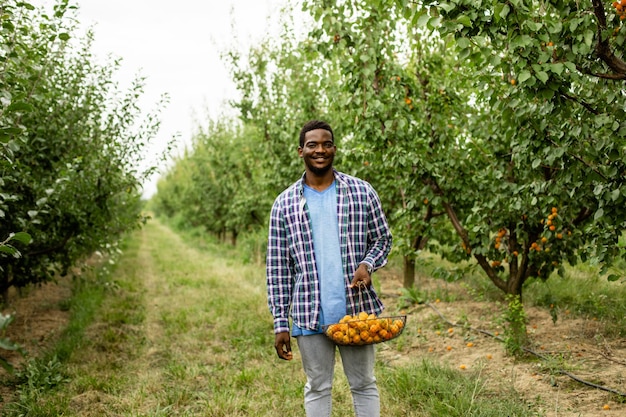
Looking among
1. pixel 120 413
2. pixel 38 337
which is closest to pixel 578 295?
pixel 120 413

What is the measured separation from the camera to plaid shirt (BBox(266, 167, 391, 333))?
2.68 meters

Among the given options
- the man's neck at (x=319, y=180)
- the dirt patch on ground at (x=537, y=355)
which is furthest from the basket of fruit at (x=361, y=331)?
the dirt patch on ground at (x=537, y=355)

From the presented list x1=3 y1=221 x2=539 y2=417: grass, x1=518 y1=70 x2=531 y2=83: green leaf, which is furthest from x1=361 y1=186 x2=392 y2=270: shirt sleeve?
x1=3 y1=221 x2=539 y2=417: grass

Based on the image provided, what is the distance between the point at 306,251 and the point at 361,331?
0.53 m

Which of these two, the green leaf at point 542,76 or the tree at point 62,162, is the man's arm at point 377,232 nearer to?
the green leaf at point 542,76

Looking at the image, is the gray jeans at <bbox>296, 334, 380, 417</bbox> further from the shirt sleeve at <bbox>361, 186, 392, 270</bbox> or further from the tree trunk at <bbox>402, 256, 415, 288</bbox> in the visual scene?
the tree trunk at <bbox>402, 256, 415, 288</bbox>

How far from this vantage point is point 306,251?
270 centimetres

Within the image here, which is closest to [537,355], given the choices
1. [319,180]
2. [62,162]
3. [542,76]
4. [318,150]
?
[542,76]

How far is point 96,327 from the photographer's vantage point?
652cm

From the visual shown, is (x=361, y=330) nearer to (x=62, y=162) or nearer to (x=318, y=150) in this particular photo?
(x=318, y=150)

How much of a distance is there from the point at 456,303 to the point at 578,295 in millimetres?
1524

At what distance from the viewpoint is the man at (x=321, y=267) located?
266cm

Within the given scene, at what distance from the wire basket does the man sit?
0.51 ft

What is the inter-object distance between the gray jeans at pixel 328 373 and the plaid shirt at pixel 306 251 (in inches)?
5.0
